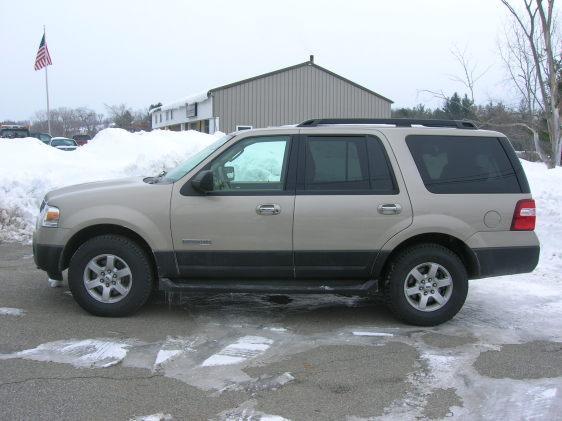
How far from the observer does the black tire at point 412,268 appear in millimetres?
5324

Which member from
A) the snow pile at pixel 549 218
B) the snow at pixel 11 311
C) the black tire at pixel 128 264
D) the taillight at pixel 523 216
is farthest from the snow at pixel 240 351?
the snow pile at pixel 549 218

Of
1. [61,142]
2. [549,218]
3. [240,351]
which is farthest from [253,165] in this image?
[61,142]

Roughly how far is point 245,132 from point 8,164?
7851 millimetres

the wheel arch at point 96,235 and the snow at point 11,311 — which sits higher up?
the wheel arch at point 96,235

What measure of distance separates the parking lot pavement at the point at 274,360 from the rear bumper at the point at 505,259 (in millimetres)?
568

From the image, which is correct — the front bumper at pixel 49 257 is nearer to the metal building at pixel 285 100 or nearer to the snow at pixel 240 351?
the snow at pixel 240 351

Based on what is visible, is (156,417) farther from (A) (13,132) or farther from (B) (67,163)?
(A) (13,132)

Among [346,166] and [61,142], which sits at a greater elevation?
[61,142]

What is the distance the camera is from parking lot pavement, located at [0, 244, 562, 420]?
377cm

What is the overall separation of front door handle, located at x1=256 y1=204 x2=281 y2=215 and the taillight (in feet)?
7.26

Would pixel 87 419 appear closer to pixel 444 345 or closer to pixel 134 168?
pixel 444 345

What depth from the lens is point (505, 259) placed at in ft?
17.6

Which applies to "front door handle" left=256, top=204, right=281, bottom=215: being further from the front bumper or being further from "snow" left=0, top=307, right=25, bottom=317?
"snow" left=0, top=307, right=25, bottom=317

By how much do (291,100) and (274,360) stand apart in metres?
35.4
